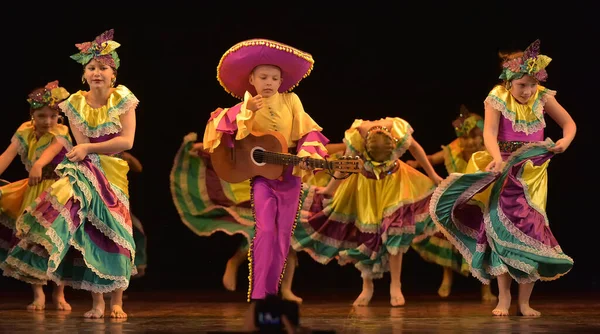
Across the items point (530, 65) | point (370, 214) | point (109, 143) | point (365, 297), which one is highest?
point (530, 65)

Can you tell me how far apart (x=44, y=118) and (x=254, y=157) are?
2.05 m

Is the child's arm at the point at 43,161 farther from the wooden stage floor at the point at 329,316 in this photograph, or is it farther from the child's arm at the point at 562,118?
the child's arm at the point at 562,118

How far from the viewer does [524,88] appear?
5.77 m

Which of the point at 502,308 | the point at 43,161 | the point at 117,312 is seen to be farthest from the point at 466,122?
the point at 117,312

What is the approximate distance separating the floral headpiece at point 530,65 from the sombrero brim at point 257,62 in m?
1.08

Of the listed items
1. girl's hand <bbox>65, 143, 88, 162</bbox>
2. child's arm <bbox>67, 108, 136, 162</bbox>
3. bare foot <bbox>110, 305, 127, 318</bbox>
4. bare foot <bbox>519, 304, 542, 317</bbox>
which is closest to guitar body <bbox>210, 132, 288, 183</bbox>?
child's arm <bbox>67, 108, 136, 162</bbox>

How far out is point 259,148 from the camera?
208 inches

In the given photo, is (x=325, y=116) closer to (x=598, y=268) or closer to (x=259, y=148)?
(x=598, y=268)

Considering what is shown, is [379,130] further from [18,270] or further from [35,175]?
[18,270]

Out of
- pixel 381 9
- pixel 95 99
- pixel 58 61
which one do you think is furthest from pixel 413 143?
pixel 58 61

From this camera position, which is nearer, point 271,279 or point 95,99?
point 271,279

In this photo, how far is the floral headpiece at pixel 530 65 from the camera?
5.73 metres

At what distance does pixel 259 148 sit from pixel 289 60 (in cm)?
46

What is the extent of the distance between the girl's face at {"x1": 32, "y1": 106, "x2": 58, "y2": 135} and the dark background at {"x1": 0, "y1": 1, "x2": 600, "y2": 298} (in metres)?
1.15
